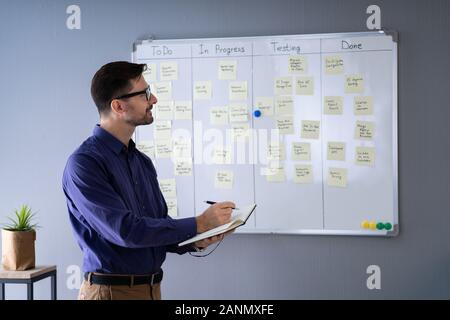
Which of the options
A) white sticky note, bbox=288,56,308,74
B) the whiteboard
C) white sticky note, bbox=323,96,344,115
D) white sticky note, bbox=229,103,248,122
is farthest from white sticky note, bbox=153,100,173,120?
white sticky note, bbox=323,96,344,115

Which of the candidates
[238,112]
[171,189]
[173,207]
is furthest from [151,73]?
[173,207]

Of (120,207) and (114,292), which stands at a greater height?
(120,207)

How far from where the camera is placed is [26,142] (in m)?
3.32

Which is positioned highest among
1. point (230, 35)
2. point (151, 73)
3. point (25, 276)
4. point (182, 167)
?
point (230, 35)

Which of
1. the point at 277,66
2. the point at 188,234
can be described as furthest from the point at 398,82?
the point at 188,234

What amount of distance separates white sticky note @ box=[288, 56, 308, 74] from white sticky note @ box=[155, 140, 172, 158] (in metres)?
0.80

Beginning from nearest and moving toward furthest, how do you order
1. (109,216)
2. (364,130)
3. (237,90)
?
(109,216) < (364,130) < (237,90)

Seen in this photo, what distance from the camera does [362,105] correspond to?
9.77 ft

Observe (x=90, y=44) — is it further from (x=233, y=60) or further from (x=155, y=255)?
(x=155, y=255)

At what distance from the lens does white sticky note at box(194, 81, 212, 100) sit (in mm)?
3119

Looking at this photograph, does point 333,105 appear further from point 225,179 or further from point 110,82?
point 110,82

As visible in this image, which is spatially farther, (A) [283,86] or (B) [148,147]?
(B) [148,147]

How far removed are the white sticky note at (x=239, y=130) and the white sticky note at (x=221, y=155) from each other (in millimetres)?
86

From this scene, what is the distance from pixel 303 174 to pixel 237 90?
596mm
